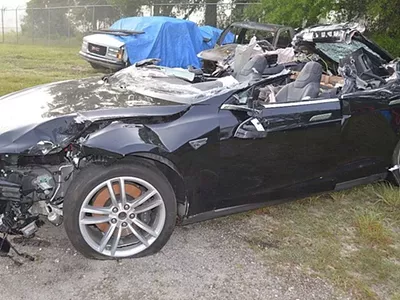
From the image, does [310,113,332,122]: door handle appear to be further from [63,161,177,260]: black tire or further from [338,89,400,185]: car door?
[63,161,177,260]: black tire

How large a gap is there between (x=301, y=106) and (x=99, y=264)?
191 centimetres

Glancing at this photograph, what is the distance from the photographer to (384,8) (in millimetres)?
9039

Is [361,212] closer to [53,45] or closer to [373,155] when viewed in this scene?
[373,155]

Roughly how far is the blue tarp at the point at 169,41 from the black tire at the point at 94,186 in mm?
8858

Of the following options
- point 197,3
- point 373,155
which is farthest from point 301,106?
point 197,3

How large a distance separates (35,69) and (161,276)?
33.7ft

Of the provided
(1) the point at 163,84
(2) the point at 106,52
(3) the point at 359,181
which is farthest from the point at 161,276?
(2) the point at 106,52

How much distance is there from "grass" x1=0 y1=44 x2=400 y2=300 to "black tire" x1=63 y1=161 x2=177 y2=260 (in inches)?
29.5

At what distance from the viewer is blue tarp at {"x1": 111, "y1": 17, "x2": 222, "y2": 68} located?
37.8 feet

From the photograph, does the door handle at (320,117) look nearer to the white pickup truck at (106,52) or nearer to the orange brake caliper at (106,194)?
the orange brake caliper at (106,194)

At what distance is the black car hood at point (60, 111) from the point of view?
2.84 metres

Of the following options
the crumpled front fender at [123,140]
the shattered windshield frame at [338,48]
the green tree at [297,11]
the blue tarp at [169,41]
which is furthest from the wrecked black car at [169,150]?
the blue tarp at [169,41]

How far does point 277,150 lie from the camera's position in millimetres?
3393

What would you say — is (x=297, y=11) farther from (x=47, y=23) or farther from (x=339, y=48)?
(x=47, y=23)
